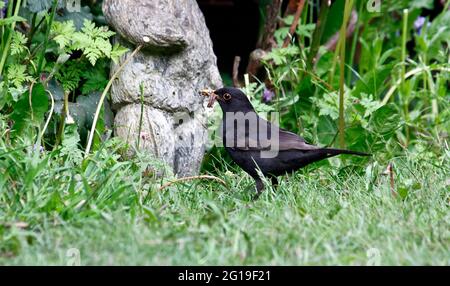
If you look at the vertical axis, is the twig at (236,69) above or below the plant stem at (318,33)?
below

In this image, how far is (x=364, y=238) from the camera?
12.5ft

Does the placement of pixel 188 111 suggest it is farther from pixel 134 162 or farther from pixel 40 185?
pixel 40 185

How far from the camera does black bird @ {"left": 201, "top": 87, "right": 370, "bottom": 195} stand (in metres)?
5.18

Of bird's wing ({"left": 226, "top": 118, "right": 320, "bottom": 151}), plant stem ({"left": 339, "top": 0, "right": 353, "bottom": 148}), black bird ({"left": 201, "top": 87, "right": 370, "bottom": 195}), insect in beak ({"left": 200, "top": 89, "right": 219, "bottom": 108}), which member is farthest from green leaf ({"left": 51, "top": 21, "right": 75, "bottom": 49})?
plant stem ({"left": 339, "top": 0, "right": 353, "bottom": 148})

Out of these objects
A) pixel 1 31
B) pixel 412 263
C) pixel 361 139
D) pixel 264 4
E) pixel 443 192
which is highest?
pixel 264 4

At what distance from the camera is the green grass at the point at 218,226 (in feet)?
11.9

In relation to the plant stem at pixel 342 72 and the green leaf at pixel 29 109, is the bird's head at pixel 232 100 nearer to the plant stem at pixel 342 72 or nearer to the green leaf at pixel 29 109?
the plant stem at pixel 342 72

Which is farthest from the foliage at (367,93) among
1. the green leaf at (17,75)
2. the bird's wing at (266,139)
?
the green leaf at (17,75)

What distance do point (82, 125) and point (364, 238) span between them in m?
2.55

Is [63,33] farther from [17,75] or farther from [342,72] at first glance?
[342,72]

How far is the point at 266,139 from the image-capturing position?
5328mm

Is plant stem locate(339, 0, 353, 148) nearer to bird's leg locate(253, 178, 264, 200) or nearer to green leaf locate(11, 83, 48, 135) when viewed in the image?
bird's leg locate(253, 178, 264, 200)

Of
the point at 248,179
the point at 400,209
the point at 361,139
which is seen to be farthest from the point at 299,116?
the point at 400,209

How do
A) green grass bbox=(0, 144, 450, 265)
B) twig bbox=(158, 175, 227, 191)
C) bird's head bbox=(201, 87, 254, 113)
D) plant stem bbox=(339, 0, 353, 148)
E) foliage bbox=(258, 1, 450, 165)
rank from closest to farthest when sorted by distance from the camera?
green grass bbox=(0, 144, 450, 265) → twig bbox=(158, 175, 227, 191) → bird's head bbox=(201, 87, 254, 113) → plant stem bbox=(339, 0, 353, 148) → foliage bbox=(258, 1, 450, 165)
